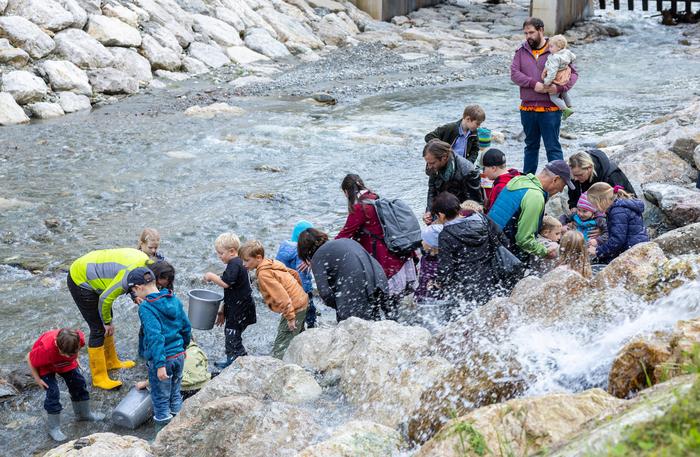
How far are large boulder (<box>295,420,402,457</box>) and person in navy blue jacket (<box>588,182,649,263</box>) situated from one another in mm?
3230

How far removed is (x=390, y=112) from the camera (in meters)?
17.0

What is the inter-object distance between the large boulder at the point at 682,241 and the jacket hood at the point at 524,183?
1.10 meters

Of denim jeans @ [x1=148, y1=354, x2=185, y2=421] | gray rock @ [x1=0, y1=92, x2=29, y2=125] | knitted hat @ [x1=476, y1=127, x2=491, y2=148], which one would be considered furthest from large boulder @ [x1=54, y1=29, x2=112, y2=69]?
denim jeans @ [x1=148, y1=354, x2=185, y2=421]

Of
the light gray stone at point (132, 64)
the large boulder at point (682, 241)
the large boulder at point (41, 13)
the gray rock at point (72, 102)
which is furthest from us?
the light gray stone at point (132, 64)

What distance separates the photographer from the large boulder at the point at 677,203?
24.3ft

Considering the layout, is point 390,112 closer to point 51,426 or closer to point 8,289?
point 8,289

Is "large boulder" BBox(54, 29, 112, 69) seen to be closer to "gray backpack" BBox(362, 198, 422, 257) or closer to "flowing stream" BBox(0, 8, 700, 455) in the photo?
"flowing stream" BBox(0, 8, 700, 455)

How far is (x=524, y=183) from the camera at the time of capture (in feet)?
21.9

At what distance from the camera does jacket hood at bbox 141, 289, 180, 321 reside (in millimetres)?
5699

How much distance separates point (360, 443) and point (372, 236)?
2.79 metres

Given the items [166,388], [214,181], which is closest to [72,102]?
[214,181]

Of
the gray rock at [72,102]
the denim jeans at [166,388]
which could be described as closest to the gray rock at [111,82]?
the gray rock at [72,102]

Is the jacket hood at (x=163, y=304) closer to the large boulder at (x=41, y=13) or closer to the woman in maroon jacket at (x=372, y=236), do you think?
the woman in maroon jacket at (x=372, y=236)

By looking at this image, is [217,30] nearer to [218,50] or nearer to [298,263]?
[218,50]
